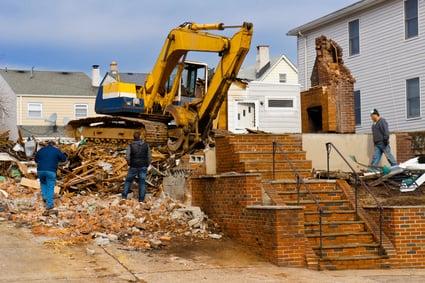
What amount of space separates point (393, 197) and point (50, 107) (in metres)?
35.7

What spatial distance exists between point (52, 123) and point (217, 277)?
3666 centimetres

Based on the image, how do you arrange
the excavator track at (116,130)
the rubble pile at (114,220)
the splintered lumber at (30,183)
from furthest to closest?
the excavator track at (116,130)
the splintered lumber at (30,183)
the rubble pile at (114,220)

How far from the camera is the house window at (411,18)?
2697cm

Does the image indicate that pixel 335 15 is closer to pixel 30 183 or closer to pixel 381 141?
pixel 381 141

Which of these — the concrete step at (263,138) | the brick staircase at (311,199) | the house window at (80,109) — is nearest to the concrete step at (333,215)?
the brick staircase at (311,199)

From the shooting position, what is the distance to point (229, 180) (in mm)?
12492

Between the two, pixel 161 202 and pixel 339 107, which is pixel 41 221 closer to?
pixel 161 202

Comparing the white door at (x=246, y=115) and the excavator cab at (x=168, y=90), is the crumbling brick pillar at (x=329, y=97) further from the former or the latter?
the white door at (x=246, y=115)

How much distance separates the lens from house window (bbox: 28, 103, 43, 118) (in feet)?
149

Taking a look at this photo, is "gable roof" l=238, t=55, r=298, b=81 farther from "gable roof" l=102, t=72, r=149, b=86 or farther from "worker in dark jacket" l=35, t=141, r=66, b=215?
"worker in dark jacket" l=35, t=141, r=66, b=215

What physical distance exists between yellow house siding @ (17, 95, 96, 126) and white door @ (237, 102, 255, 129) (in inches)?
642

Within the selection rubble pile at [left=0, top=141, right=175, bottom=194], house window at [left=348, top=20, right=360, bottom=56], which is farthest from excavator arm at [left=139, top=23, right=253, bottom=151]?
house window at [left=348, top=20, right=360, bottom=56]

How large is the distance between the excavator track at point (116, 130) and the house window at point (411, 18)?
1208 cm

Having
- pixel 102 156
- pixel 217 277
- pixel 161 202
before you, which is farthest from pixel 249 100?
pixel 217 277
